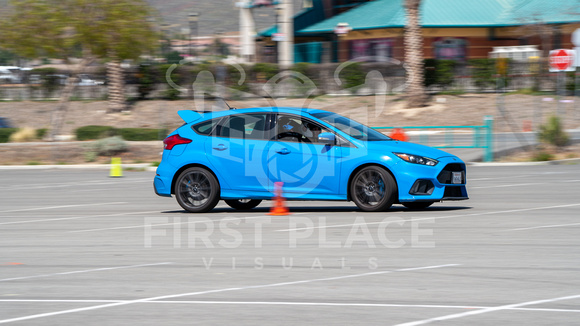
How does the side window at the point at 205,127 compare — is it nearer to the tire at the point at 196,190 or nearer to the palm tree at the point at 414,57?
the tire at the point at 196,190

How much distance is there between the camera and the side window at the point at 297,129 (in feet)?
36.7

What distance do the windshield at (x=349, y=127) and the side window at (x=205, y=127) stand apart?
1629 mm

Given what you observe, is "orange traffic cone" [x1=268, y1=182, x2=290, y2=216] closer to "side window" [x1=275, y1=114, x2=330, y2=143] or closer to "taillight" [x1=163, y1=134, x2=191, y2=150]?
"side window" [x1=275, y1=114, x2=330, y2=143]

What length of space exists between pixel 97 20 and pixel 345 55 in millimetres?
29101

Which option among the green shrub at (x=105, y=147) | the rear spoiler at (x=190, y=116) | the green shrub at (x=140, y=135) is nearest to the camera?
the rear spoiler at (x=190, y=116)

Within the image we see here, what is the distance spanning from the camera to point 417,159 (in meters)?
10.7

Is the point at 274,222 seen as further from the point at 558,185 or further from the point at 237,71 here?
the point at 237,71

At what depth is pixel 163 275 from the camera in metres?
7.16

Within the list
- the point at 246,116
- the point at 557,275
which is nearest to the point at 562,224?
the point at 557,275

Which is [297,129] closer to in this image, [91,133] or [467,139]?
[467,139]

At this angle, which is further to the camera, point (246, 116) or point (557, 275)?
point (246, 116)

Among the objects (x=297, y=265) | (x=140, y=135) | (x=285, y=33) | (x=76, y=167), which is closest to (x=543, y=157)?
(x=76, y=167)

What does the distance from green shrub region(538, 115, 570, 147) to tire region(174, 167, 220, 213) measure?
545 inches

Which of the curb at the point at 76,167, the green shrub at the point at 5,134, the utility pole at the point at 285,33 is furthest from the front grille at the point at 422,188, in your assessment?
the utility pole at the point at 285,33
